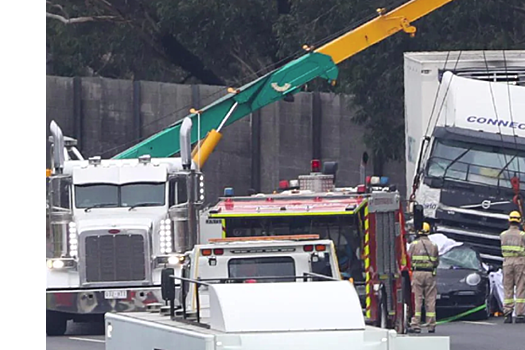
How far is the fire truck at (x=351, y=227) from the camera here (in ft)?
60.1

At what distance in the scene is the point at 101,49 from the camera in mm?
44375

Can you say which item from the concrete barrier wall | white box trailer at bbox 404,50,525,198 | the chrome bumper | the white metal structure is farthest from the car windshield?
the concrete barrier wall

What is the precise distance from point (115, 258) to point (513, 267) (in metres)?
6.43

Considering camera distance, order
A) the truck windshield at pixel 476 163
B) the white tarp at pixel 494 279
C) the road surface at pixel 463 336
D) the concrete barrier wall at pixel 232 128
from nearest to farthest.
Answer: the road surface at pixel 463 336 → the white tarp at pixel 494 279 → the truck windshield at pixel 476 163 → the concrete barrier wall at pixel 232 128

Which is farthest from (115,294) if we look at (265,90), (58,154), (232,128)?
(232,128)

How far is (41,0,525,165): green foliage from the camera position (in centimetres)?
3469

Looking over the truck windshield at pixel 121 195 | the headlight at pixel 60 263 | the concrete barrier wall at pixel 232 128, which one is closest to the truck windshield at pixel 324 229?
the truck windshield at pixel 121 195

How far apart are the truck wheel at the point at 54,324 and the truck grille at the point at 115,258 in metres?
0.73

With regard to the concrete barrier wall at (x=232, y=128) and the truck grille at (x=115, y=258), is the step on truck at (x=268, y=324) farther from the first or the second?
the concrete barrier wall at (x=232, y=128)

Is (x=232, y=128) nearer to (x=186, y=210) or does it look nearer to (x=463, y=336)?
(x=186, y=210)

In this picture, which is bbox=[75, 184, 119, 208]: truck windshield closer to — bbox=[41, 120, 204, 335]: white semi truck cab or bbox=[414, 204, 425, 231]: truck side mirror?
bbox=[41, 120, 204, 335]: white semi truck cab

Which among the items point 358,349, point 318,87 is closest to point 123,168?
point 358,349

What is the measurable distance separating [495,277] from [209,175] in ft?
52.0
